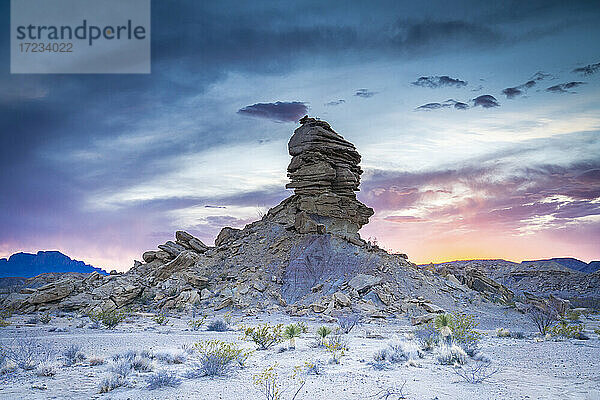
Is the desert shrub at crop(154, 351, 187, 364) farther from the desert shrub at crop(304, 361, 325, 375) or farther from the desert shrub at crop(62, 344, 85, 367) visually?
the desert shrub at crop(304, 361, 325, 375)

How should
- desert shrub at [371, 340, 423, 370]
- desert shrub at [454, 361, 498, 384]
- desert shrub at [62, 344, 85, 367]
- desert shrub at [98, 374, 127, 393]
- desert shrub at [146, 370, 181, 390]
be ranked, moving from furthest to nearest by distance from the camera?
desert shrub at [371, 340, 423, 370] → desert shrub at [62, 344, 85, 367] → desert shrub at [454, 361, 498, 384] → desert shrub at [146, 370, 181, 390] → desert shrub at [98, 374, 127, 393]

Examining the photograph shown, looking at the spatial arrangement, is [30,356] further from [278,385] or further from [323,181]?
[323,181]

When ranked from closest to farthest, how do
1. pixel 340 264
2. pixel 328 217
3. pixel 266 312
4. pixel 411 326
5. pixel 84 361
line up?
pixel 84 361, pixel 411 326, pixel 266 312, pixel 340 264, pixel 328 217

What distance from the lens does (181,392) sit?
827 cm

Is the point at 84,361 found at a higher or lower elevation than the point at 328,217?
lower

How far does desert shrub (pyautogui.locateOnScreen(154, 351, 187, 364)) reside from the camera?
10859 millimetres

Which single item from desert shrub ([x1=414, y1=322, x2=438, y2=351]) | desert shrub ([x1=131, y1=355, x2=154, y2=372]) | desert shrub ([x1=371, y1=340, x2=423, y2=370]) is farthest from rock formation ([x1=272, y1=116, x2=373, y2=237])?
desert shrub ([x1=131, y1=355, x2=154, y2=372])

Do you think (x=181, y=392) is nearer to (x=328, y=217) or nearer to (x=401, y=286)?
(x=401, y=286)

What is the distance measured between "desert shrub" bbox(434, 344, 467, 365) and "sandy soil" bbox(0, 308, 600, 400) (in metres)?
0.24

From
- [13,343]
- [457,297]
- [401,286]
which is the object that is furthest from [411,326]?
[13,343]

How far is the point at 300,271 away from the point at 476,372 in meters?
21.1

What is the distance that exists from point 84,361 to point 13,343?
5.13m

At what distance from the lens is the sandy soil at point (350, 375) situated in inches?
321

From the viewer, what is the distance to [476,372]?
9727mm
